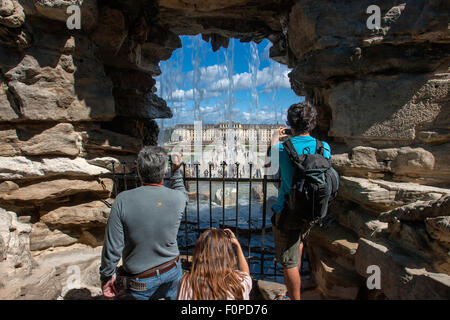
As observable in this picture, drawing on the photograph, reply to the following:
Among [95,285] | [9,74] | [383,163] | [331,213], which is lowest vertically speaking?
[95,285]

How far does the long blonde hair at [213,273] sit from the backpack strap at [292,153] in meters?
0.81

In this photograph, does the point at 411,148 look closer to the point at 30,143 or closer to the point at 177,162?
the point at 177,162

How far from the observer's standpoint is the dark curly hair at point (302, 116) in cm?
188

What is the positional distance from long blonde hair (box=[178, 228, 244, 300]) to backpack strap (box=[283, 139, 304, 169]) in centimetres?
81

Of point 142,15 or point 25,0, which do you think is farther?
point 142,15

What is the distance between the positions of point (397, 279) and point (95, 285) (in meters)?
3.02

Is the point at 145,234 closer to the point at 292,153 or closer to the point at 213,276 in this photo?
the point at 213,276

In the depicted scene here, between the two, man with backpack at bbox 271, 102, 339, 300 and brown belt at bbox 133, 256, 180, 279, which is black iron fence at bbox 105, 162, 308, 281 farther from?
brown belt at bbox 133, 256, 180, 279

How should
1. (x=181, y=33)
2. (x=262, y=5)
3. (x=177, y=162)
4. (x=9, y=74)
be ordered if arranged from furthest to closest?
1. (x=181, y=33)
2. (x=262, y=5)
3. (x=9, y=74)
4. (x=177, y=162)

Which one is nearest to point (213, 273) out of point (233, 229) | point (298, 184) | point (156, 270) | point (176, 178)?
point (156, 270)

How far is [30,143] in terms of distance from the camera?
9.30 feet

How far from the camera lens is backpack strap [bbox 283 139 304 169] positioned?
70.3 inches

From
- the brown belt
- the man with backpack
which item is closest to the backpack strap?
the man with backpack

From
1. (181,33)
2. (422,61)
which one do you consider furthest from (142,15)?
(422,61)
